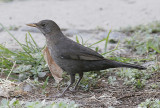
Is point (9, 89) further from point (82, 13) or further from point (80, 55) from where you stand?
point (82, 13)

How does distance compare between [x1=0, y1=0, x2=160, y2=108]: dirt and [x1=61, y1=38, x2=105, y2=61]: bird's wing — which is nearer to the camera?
[x1=0, y1=0, x2=160, y2=108]: dirt

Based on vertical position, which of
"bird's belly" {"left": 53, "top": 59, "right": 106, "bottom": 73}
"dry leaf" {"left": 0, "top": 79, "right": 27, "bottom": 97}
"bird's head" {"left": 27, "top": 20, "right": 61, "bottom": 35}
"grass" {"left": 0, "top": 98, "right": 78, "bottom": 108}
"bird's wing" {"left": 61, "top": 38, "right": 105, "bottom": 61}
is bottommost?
"dry leaf" {"left": 0, "top": 79, "right": 27, "bottom": 97}

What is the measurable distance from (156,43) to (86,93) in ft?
8.53

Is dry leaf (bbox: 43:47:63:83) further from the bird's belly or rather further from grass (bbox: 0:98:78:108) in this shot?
grass (bbox: 0:98:78:108)

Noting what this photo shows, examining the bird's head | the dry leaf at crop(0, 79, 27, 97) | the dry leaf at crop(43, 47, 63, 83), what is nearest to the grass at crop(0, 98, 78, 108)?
the dry leaf at crop(0, 79, 27, 97)

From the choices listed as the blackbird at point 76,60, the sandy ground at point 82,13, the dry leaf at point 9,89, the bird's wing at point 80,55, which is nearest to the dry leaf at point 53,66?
the blackbird at point 76,60

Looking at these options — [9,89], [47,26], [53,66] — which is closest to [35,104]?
[9,89]

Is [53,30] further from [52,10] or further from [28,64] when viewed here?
[52,10]

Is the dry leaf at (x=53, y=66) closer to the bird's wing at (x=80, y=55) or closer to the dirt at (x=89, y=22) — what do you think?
the dirt at (x=89, y=22)

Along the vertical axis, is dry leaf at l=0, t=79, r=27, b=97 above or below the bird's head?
below

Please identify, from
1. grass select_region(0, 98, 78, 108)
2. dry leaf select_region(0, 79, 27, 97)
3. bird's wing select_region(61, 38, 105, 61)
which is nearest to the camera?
grass select_region(0, 98, 78, 108)

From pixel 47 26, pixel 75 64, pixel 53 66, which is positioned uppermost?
pixel 47 26

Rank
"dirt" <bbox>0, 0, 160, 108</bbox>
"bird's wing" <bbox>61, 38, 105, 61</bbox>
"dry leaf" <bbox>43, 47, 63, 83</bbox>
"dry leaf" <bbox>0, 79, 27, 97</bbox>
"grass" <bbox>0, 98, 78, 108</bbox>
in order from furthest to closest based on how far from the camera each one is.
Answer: "dry leaf" <bbox>43, 47, 63, 83</bbox>
"bird's wing" <bbox>61, 38, 105, 61</bbox>
"dirt" <bbox>0, 0, 160, 108</bbox>
"dry leaf" <bbox>0, 79, 27, 97</bbox>
"grass" <bbox>0, 98, 78, 108</bbox>

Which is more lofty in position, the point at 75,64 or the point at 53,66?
the point at 75,64
